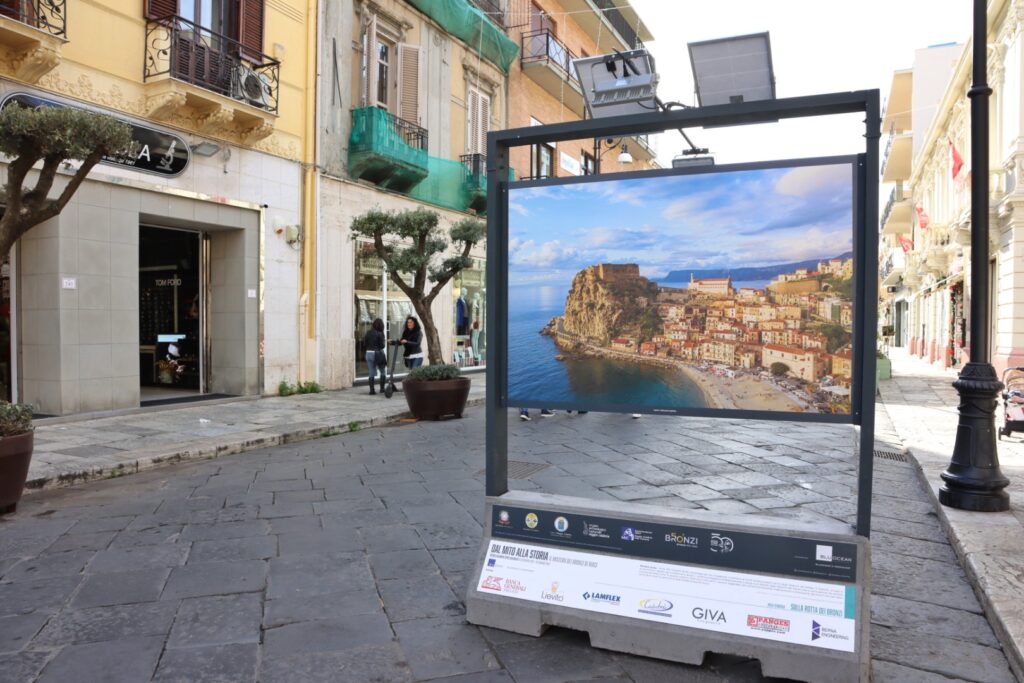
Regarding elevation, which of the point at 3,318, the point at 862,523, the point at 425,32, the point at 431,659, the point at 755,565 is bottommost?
the point at 431,659

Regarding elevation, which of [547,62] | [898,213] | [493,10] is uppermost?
[493,10]

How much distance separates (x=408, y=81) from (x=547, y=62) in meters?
6.16

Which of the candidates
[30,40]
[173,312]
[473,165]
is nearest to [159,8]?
[30,40]

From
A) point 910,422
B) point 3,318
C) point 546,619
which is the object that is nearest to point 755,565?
point 546,619

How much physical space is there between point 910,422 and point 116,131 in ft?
32.0

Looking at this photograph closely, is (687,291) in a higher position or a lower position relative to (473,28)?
lower

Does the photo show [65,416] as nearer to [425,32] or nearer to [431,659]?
[431,659]

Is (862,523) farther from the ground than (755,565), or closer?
farther from the ground

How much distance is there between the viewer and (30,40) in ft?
27.0

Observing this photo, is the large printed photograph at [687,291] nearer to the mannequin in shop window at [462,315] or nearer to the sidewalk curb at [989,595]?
the sidewalk curb at [989,595]

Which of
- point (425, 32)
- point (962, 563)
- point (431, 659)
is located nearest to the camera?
point (431, 659)

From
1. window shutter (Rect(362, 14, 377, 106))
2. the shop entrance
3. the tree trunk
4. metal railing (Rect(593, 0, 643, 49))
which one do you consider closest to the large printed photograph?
the tree trunk

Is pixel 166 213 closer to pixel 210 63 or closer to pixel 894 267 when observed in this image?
pixel 210 63

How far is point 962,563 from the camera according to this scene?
154 inches
